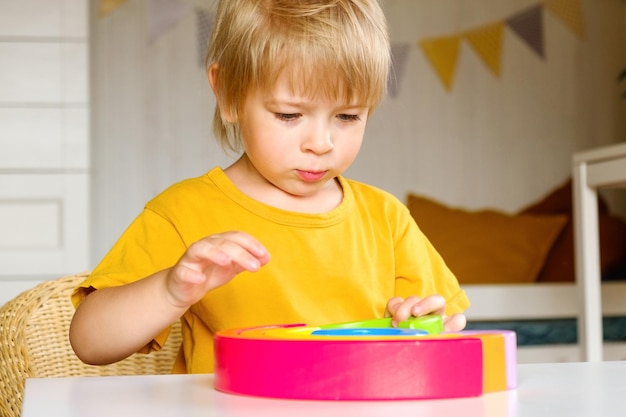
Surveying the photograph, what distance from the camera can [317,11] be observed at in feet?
3.25

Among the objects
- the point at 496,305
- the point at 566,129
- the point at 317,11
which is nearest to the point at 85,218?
the point at 496,305

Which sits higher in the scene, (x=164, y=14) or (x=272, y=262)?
(x=164, y=14)

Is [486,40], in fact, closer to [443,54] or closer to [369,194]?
[443,54]

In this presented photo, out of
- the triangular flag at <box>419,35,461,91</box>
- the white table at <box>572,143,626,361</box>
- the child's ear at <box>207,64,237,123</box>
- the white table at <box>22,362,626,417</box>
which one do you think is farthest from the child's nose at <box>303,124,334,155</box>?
the triangular flag at <box>419,35,461,91</box>

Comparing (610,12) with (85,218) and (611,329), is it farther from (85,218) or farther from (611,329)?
(85,218)

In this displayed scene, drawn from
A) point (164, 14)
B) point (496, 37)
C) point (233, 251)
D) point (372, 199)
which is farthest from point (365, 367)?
point (496, 37)

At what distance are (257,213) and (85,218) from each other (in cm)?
210

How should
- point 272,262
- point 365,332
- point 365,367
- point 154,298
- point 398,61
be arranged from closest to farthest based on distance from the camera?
point 365,367 → point 365,332 → point 154,298 → point 272,262 → point 398,61

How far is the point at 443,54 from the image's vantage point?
3750 millimetres

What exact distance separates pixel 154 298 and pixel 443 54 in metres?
3.08

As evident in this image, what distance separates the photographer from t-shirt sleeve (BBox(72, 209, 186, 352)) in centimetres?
95

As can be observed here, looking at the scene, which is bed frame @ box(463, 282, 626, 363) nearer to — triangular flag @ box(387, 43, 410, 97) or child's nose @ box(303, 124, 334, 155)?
triangular flag @ box(387, 43, 410, 97)

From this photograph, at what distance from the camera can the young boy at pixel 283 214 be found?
0.93 meters

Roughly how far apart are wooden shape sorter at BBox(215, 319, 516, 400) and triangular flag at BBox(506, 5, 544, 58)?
338 centimetres
